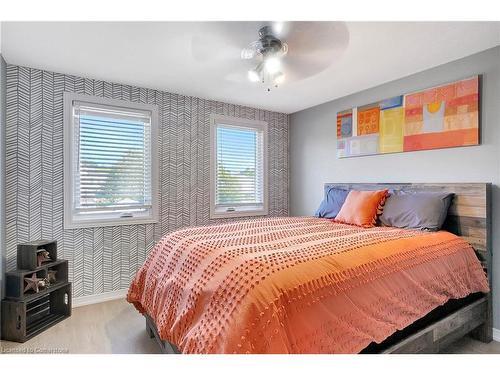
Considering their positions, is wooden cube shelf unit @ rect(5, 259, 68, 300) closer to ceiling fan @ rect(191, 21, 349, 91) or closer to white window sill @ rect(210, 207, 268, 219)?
white window sill @ rect(210, 207, 268, 219)

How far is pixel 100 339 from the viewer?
215 centimetres

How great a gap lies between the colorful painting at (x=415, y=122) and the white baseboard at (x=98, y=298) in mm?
2948

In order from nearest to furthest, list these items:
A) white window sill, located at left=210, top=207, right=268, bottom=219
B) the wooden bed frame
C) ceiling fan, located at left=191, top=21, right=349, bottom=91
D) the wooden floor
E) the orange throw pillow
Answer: the wooden bed frame, ceiling fan, located at left=191, top=21, right=349, bottom=91, the wooden floor, the orange throw pillow, white window sill, located at left=210, top=207, right=268, bottom=219

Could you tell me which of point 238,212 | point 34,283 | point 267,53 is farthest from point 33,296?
point 267,53

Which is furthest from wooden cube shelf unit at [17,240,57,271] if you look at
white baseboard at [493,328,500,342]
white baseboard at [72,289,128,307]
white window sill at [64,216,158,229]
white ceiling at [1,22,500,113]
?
white baseboard at [493,328,500,342]

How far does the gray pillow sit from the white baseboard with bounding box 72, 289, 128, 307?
8.94ft

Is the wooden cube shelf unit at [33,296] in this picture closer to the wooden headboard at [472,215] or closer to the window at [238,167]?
the window at [238,167]

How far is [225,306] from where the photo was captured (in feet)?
4.12

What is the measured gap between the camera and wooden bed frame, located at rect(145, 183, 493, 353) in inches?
64.9

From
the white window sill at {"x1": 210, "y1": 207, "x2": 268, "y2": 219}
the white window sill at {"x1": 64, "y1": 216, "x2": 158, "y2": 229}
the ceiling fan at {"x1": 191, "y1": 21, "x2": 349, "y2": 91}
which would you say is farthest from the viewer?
the white window sill at {"x1": 210, "y1": 207, "x2": 268, "y2": 219}

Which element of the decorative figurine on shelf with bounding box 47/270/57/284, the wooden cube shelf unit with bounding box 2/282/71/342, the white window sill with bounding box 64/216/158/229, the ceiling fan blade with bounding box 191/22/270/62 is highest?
the ceiling fan blade with bounding box 191/22/270/62

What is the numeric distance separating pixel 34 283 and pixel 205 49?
2.27 metres
